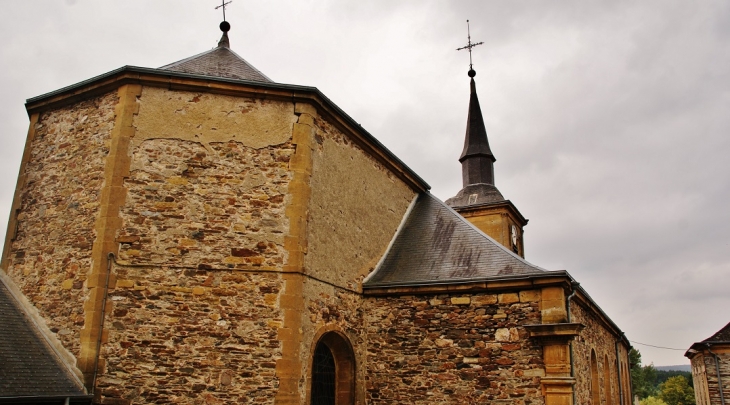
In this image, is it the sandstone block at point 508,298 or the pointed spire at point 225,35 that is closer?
Answer: the sandstone block at point 508,298

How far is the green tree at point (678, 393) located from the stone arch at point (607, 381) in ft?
135

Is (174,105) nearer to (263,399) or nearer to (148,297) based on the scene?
(148,297)

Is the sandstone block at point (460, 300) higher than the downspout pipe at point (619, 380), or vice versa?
the sandstone block at point (460, 300)

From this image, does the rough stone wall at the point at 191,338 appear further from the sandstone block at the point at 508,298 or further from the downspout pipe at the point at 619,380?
the downspout pipe at the point at 619,380

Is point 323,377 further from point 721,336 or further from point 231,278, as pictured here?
point 721,336

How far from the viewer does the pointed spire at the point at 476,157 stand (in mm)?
21188

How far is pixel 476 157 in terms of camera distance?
2136cm

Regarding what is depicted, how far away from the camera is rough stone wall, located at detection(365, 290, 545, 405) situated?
30.4ft

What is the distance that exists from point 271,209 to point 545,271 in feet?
15.3

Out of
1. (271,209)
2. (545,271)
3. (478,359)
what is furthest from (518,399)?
(271,209)

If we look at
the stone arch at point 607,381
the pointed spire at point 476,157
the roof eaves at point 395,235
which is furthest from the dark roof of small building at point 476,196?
the stone arch at point 607,381

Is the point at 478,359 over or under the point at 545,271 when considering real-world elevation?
under

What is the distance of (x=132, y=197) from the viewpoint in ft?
27.9

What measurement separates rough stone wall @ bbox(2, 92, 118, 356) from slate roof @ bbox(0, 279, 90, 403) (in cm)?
27
